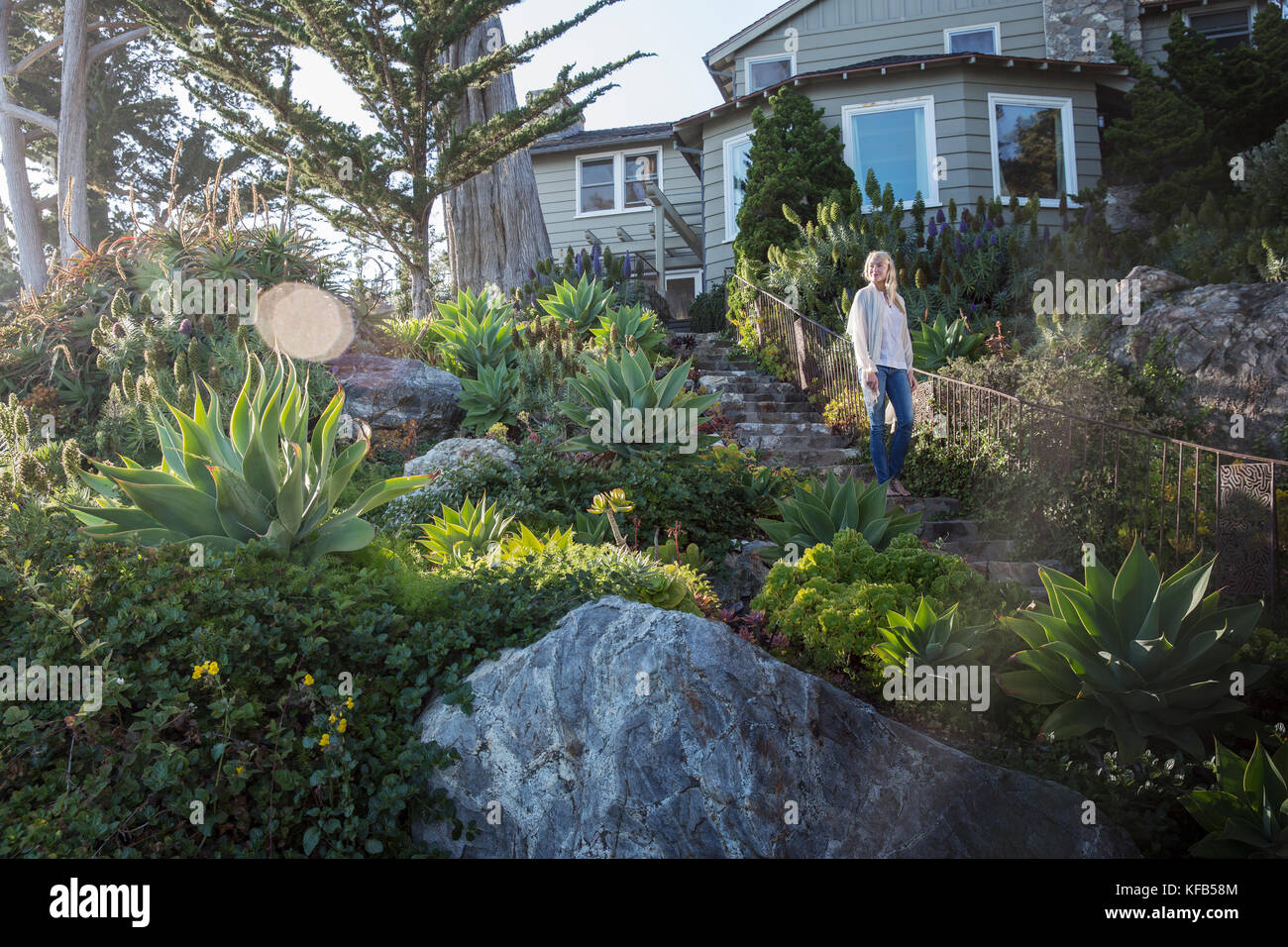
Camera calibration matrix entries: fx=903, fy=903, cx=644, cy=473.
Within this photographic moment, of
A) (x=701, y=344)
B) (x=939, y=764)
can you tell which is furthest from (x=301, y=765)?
(x=701, y=344)

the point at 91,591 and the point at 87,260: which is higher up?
the point at 87,260

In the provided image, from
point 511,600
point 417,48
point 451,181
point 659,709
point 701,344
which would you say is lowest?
point 659,709

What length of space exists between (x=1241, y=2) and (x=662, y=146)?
37.9 ft

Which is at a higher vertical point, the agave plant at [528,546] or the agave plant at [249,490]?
the agave plant at [249,490]

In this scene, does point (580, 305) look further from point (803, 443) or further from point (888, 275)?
point (888, 275)

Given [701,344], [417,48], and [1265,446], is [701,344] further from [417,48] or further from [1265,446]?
[1265,446]

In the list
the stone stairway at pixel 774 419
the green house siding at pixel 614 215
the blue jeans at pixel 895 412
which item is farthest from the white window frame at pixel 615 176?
the blue jeans at pixel 895 412

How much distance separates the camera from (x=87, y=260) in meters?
9.98

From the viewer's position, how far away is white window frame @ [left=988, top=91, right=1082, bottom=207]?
15641 mm

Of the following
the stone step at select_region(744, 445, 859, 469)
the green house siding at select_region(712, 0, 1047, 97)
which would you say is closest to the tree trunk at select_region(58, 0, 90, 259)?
the green house siding at select_region(712, 0, 1047, 97)

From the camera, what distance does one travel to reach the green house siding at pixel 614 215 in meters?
21.0

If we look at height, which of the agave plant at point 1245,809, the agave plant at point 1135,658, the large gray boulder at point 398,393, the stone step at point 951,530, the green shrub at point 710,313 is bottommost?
the agave plant at point 1245,809

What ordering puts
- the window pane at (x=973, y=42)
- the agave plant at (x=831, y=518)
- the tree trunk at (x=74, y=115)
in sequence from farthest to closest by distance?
the tree trunk at (x=74, y=115), the window pane at (x=973, y=42), the agave plant at (x=831, y=518)

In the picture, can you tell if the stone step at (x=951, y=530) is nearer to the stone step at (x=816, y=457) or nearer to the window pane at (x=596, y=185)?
the stone step at (x=816, y=457)
